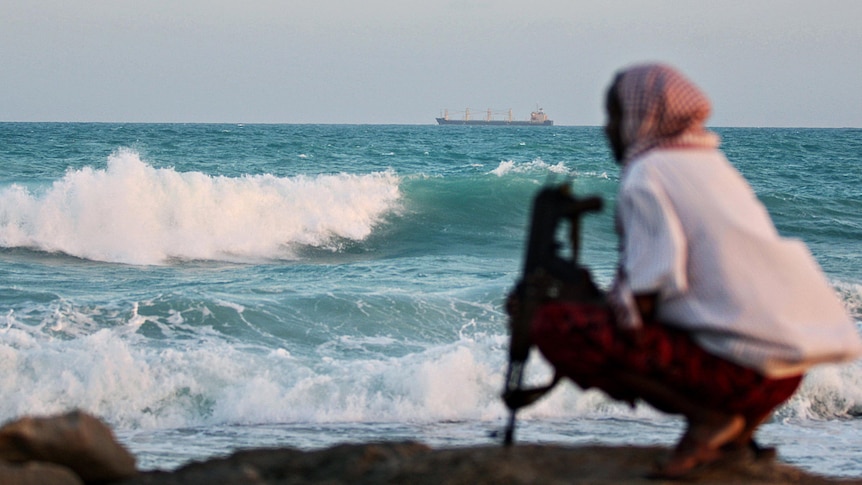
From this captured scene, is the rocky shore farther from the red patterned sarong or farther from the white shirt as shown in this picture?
the white shirt

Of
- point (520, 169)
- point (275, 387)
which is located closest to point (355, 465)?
point (275, 387)

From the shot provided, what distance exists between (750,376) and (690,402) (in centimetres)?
19

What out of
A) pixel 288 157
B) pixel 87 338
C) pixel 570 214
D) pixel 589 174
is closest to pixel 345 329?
pixel 87 338

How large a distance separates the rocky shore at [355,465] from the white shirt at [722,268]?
514 mm

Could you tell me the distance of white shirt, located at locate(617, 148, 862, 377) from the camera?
2756 mm

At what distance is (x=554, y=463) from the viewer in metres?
3.29

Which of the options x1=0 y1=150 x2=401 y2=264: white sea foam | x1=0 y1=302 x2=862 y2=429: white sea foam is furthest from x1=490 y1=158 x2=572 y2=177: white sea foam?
x1=0 y1=302 x2=862 y2=429: white sea foam

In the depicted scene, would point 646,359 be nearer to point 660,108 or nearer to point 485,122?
point 660,108

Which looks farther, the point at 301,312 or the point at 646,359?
the point at 301,312

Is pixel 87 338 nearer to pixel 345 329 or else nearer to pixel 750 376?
pixel 345 329

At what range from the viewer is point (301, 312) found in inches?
375

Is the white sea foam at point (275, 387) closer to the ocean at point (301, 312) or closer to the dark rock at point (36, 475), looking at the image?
the ocean at point (301, 312)

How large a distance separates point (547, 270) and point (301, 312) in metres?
6.67

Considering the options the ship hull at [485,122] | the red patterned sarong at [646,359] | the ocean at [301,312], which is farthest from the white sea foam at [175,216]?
the ship hull at [485,122]
